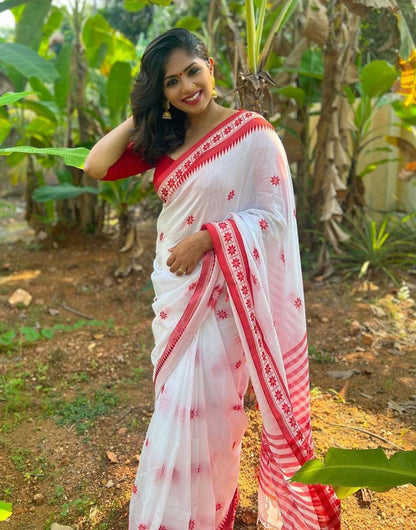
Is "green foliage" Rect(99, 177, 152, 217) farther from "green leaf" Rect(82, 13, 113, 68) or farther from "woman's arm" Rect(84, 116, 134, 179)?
"woman's arm" Rect(84, 116, 134, 179)

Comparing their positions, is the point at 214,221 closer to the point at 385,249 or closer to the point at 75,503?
the point at 75,503

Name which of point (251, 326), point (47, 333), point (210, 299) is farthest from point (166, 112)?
point (47, 333)

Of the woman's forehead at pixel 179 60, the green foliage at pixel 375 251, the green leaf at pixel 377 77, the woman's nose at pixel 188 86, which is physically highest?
the woman's forehead at pixel 179 60

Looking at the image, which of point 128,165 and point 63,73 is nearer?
point 128,165

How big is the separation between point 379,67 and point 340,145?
2.23 feet

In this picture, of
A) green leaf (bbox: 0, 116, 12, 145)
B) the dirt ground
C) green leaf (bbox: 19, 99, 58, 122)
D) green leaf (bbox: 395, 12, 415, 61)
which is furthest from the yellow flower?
green leaf (bbox: 19, 99, 58, 122)

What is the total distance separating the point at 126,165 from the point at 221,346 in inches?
27.1

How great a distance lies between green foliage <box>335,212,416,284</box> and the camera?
4.30 metres

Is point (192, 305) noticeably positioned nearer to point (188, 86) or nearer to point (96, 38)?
point (188, 86)

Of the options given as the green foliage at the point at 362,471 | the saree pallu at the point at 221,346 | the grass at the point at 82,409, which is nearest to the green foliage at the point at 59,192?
the grass at the point at 82,409

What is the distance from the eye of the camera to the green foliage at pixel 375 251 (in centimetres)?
430

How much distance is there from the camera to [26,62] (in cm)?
334

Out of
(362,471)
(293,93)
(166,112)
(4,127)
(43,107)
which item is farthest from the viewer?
(43,107)

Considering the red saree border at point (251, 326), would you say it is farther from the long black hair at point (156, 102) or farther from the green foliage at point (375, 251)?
the green foliage at point (375, 251)
